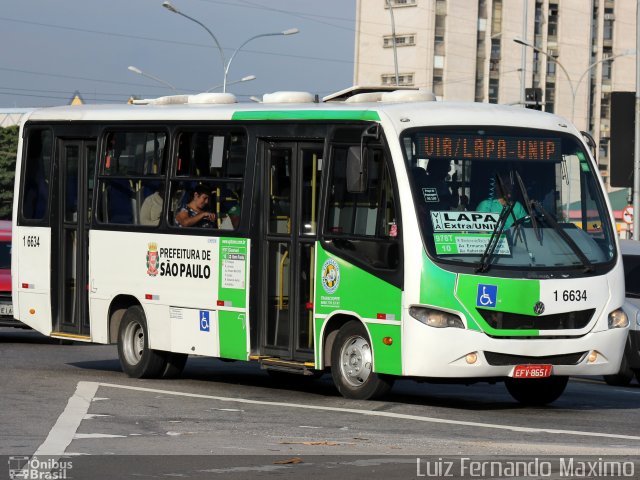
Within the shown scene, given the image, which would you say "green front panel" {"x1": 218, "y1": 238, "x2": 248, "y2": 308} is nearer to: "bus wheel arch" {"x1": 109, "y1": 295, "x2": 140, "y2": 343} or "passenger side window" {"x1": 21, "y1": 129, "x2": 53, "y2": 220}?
"bus wheel arch" {"x1": 109, "y1": 295, "x2": 140, "y2": 343}

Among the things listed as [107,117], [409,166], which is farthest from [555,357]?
[107,117]

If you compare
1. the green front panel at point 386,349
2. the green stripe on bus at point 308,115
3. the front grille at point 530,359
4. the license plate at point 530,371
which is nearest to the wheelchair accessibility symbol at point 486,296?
the front grille at point 530,359

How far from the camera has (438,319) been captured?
1453cm

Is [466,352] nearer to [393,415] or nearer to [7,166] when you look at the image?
[393,415]

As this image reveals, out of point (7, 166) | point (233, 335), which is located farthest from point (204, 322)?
point (7, 166)

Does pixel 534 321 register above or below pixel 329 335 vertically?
above

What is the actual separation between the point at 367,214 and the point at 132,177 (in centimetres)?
405

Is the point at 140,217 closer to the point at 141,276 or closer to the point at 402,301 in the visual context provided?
the point at 141,276

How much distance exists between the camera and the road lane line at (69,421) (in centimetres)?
1102

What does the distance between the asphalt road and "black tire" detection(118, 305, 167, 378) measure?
27cm

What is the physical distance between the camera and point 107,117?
1886cm

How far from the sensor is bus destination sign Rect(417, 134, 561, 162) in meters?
15.2

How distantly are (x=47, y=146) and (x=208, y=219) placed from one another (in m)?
3.49
